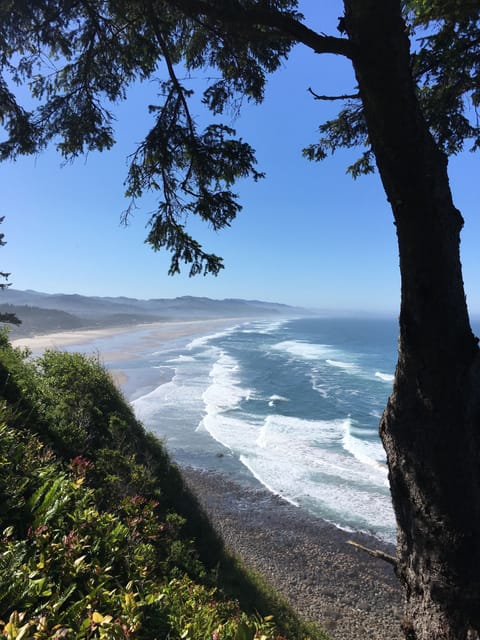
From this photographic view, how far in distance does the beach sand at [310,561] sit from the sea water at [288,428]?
937 mm

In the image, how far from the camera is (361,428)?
73.0 ft

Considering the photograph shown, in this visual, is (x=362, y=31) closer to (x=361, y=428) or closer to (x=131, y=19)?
(x=131, y=19)

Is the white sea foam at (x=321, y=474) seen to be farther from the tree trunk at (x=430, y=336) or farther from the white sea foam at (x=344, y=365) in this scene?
the white sea foam at (x=344, y=365)

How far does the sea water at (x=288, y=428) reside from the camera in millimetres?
14789

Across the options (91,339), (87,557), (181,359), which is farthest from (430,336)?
(91,339)

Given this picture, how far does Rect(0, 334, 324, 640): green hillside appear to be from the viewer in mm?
2182

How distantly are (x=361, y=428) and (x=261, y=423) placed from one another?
6034 millimetres

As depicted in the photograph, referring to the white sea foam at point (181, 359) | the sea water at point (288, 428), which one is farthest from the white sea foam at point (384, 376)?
the white sea foam at point (181, 359)

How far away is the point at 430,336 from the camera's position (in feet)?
9.22

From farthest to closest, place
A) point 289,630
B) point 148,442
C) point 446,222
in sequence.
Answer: point 148,442, point 289,630, point 446,222

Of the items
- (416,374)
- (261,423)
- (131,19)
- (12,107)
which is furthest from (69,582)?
(261,423)

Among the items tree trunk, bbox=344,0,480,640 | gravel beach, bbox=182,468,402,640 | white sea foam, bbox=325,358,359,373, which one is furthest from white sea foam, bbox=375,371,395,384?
tree trunk, bbox=344,0,480,640

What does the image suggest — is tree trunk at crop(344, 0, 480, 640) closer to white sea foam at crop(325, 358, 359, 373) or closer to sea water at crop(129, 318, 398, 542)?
sea water at crop(129, 318, 398, 542)

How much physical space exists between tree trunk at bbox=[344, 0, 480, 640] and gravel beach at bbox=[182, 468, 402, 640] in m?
8.30
